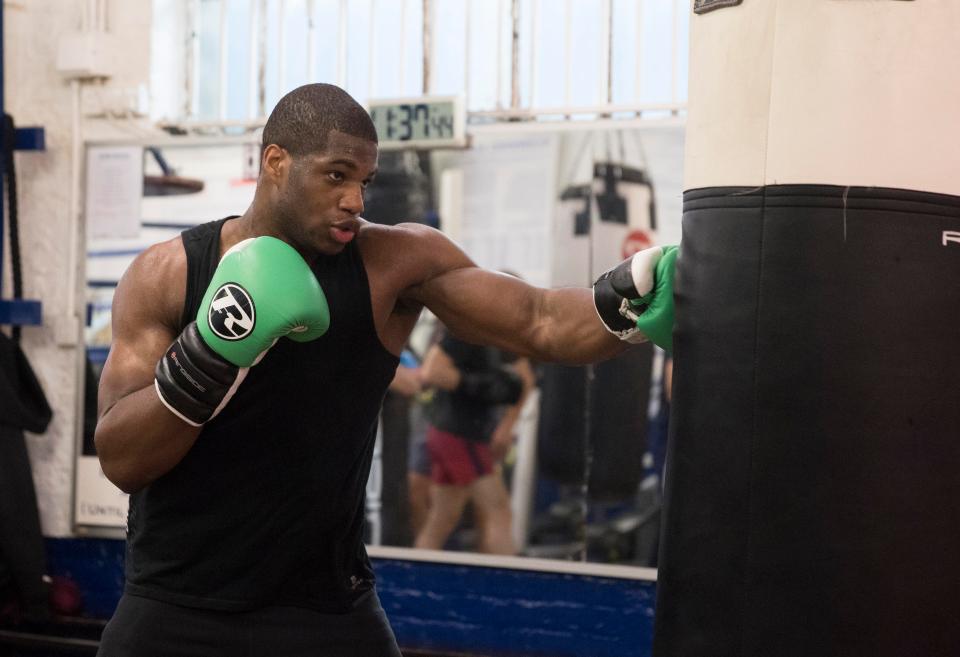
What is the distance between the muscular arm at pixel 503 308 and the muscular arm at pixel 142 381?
433 millimetres

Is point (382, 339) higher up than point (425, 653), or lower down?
higher up

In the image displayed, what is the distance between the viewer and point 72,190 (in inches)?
179

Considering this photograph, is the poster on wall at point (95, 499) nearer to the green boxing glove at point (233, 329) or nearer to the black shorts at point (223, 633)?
the black shorts at point (223, 633)

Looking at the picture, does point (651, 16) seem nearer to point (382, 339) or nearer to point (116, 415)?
point (382, 339)

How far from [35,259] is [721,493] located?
12.6ft

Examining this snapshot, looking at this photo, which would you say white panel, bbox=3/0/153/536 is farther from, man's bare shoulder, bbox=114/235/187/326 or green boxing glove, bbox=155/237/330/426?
green boxing glove, bbox=155/237/330/426

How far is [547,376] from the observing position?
398 centimetres

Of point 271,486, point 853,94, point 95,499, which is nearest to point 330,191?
point 271,486

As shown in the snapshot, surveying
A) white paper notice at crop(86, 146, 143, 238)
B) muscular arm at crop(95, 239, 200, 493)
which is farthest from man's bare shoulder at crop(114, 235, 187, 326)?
white paper notice at crop(86, 146, 143, 238)

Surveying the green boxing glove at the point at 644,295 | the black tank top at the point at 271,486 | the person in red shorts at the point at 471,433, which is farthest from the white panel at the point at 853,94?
the person in red shorts at the point at 471,433

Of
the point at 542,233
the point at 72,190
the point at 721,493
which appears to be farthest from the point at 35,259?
the point at 721,493

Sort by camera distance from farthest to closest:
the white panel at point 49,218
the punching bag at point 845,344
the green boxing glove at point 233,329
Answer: the white panel at point 49,218, the green boxing glove at point 233,329, the punching bag at point 845,344

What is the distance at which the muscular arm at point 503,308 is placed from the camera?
2.01m

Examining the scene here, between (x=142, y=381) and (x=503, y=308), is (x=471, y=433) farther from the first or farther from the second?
(x=142, y=381)
